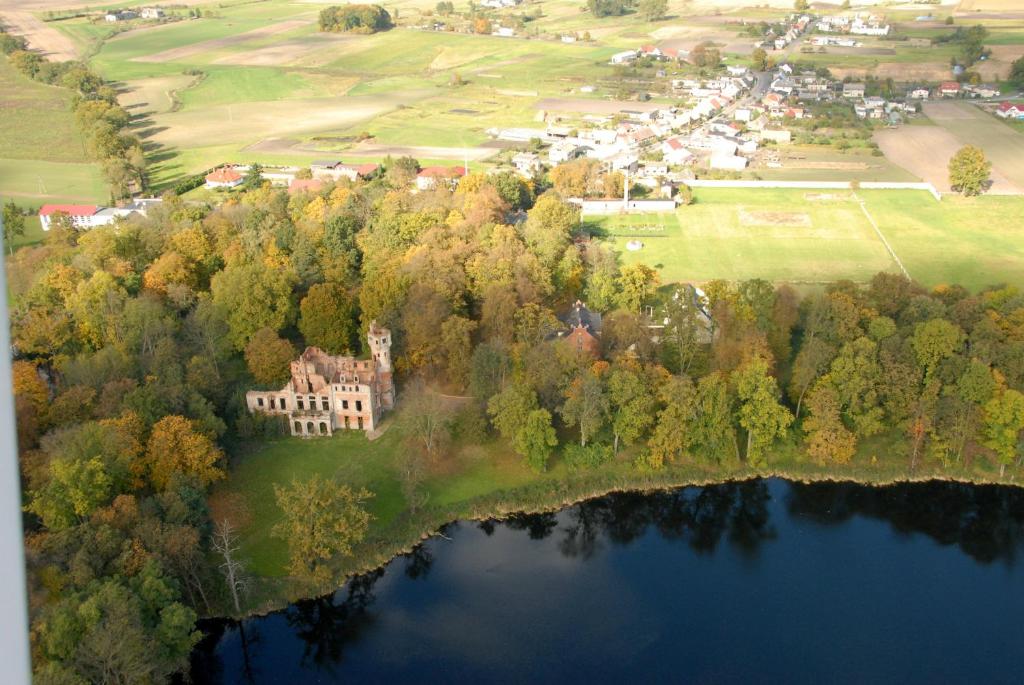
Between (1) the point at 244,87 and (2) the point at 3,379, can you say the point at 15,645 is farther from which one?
(1) the point at 244,87

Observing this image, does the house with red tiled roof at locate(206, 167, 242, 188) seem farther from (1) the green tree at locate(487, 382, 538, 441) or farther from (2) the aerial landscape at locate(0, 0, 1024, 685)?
(1) the green tree at locate(487, 382, 538, 441)

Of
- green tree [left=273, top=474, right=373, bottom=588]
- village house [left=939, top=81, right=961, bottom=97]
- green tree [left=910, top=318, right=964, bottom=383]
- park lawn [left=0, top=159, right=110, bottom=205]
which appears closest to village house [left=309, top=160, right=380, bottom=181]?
park lawn [left=0, top=159, right=110, bottom=205]

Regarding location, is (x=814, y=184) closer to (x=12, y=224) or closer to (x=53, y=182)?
(x=12, y=224)

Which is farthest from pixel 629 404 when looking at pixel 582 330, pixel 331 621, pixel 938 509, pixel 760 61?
pixel 760 61

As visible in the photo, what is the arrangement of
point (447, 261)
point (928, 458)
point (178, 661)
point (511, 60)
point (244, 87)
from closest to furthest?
point (178, 661) < point (928, 458) < point (447, 261) < point (244, 87) < point (511, 60)

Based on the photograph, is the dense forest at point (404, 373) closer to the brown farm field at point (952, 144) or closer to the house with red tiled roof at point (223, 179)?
the house with red tiled roof at point (223, 179)

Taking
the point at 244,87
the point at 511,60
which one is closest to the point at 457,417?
the point at 244,87

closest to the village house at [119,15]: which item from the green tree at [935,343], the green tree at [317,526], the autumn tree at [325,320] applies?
the autumn tree at [325,320]
